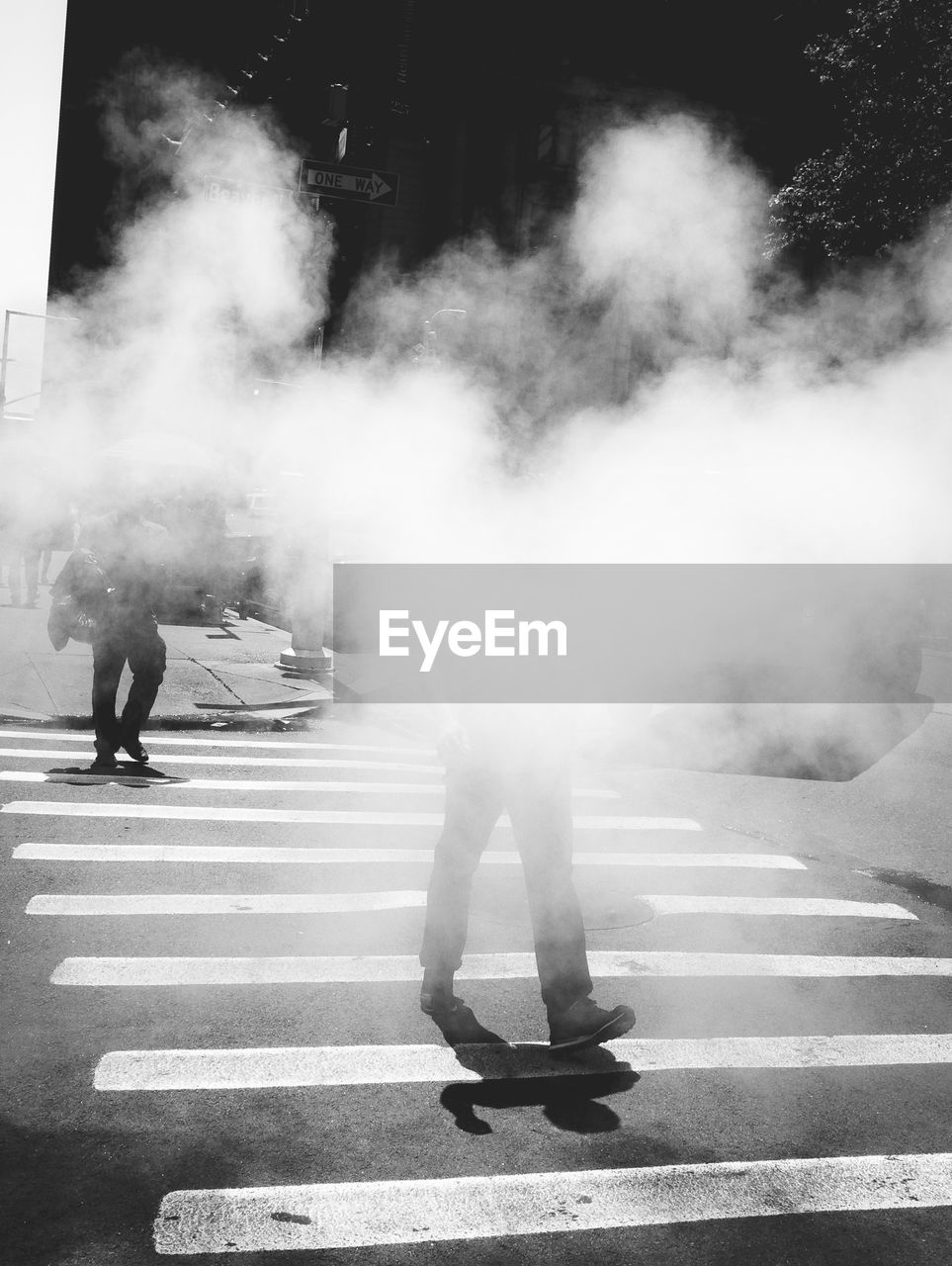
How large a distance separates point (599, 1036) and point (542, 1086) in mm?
314

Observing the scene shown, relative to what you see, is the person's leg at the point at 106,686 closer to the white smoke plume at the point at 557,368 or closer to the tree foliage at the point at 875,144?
the white smoke plume at the point at 557,368

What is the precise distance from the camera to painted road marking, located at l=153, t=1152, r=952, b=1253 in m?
2.73

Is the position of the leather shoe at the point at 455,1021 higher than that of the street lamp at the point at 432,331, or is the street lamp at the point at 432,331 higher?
the street lamp at the point at 432,331

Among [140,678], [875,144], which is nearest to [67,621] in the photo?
[140,678]

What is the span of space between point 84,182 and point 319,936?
4996 mm

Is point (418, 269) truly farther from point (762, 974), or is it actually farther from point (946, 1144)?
point (946, 1144)

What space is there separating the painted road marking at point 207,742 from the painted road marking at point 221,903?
3779 mm

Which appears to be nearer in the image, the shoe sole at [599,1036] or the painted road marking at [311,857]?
the shoe sole at [599,1036]

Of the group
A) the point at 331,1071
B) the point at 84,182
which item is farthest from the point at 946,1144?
the point at 84,182

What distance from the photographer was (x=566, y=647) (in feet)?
19.2

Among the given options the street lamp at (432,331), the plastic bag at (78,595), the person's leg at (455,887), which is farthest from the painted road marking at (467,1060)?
the plastic bag at (78,595)

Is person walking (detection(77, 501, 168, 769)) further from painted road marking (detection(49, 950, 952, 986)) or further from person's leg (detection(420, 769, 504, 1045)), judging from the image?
person's leg (detection(420, 769, 504, 1045))

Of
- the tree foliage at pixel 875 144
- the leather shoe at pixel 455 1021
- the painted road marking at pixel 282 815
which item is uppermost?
the tree foliage at pixel 875 144

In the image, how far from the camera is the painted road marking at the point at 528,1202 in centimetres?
273
